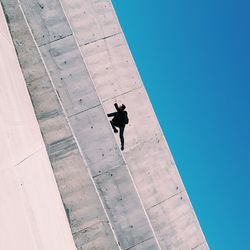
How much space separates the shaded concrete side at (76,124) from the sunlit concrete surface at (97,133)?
18 mm

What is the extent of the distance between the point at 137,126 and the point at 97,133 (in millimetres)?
2000

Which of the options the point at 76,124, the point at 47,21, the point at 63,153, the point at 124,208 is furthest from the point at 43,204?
the point at 47,21

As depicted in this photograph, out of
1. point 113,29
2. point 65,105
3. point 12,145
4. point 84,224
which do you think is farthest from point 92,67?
point 12,145

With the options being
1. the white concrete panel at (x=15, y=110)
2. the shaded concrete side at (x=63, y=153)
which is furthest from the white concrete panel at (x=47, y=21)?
the white concrete panel at (x=15, y=110)

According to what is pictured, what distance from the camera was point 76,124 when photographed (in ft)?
26.9

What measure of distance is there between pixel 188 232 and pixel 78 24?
588 centimetres

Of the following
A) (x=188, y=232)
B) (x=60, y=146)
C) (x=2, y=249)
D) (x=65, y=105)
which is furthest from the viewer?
(x=188, y=232)

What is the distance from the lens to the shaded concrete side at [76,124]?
7.10 m

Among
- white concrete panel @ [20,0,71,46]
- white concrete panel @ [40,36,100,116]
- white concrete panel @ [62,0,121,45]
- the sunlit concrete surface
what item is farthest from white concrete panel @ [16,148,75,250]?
white concrete panel @ [62,0,121,45]

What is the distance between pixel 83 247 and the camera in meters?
6.68

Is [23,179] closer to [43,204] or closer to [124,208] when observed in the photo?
[43,204]

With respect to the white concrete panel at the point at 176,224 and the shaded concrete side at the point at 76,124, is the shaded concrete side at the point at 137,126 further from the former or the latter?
the shaded concrete side at the point at 76,124

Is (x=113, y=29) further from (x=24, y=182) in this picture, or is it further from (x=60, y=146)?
(x=24, y=182)

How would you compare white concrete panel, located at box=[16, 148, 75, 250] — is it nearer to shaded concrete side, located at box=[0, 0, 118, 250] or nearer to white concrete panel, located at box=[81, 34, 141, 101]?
shaded concrete side, located at box=[0, 0, 118, 250]
